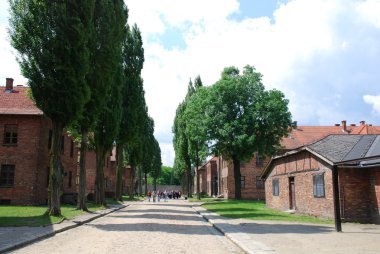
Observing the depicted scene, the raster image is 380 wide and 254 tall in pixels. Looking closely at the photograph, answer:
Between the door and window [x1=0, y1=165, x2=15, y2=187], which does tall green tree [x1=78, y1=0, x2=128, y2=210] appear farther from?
the door

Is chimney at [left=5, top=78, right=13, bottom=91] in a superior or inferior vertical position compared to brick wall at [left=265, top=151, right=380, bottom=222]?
superior

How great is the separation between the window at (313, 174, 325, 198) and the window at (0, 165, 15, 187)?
21.9 metres

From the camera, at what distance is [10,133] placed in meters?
30.9

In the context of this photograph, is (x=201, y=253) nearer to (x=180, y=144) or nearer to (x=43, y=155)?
(x=43, y=155)

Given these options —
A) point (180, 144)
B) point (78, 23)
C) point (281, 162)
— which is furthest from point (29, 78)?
point (180, 144)

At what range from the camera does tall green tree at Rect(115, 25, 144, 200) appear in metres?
37.0

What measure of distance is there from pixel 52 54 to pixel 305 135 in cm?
4541

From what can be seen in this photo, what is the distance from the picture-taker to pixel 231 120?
41000 mm

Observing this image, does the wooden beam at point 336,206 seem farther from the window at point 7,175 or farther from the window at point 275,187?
the window at point 7,175

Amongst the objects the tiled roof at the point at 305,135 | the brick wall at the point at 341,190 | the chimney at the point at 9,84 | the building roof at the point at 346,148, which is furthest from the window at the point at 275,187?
the tiled roof at the point at 305,135

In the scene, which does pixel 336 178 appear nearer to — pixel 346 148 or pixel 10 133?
pixel 346 148

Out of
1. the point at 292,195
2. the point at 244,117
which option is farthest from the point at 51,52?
the point at 244,117

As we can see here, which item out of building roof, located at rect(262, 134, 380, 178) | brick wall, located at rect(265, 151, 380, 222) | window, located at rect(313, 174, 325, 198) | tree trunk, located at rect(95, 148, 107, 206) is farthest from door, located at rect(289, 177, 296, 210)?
tree trunk, located at rect(95, 148, 107, 206)

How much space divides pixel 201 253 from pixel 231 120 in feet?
103
